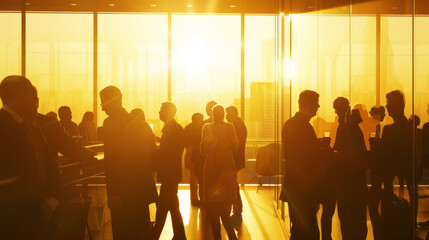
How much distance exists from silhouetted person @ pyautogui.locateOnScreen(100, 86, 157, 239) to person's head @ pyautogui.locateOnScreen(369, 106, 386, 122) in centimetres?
199

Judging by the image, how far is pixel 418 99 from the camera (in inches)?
86.9

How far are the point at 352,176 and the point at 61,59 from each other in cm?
888

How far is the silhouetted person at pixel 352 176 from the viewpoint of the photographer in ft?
10.9

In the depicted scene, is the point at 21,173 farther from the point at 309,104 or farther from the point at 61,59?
the point at 61,59

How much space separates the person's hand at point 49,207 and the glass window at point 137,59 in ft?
27.6

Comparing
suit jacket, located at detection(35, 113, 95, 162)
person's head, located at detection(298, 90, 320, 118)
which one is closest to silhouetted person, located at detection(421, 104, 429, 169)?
person's head, located at detection(298, 90, 320, 118)

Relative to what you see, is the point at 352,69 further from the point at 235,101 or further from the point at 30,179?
the point at 235,101

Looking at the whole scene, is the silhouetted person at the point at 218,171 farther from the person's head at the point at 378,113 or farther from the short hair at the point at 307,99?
the person's head at the point at 378,113

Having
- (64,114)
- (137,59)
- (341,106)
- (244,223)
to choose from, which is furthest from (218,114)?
(137,59)

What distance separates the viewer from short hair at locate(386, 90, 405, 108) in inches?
93.5

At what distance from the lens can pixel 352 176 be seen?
3.73 metres

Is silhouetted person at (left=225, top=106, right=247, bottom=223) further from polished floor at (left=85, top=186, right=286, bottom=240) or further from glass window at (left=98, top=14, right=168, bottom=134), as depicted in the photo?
glass window at (left=98, top=14, right=168, bottom=134)

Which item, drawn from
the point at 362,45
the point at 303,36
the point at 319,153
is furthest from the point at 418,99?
the point at 303,36

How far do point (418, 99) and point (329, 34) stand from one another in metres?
2.15
